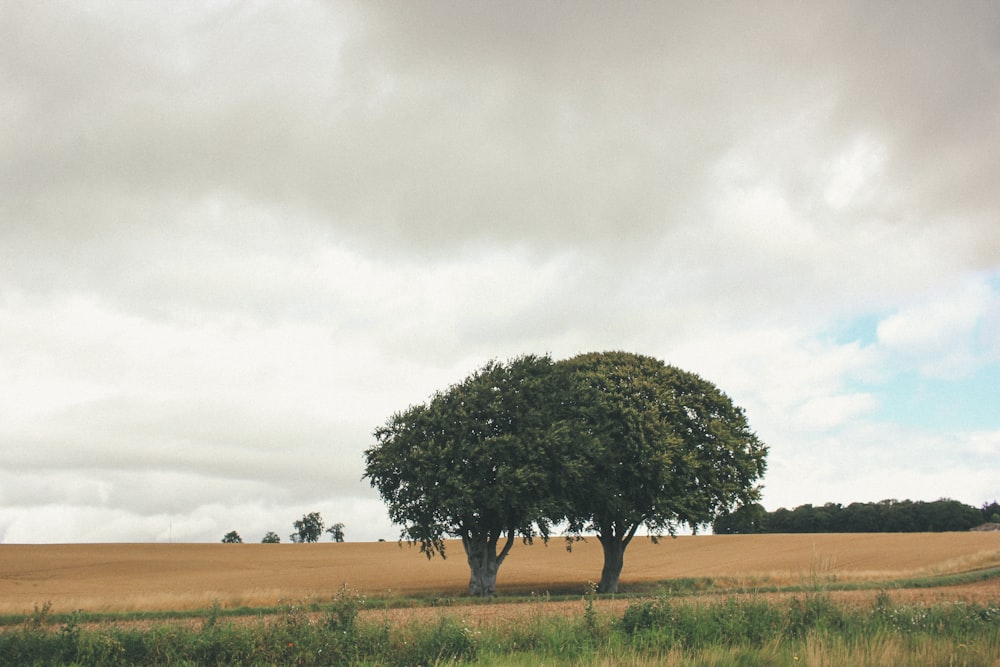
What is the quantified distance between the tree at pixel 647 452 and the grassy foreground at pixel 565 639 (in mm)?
24298

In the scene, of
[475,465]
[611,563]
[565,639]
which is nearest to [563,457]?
[475,465]

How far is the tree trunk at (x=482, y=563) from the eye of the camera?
39.9 metres

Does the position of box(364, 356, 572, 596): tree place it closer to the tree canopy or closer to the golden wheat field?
the tree canopy

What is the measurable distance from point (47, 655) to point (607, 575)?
35.4 metres

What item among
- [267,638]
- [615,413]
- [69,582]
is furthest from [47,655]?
[69,582]

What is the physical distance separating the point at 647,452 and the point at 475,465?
1008 centimetres

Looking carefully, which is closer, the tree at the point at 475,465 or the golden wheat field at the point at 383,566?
the tree at the point at 475,465

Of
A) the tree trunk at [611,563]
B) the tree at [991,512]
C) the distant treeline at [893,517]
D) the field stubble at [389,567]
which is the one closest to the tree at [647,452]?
the tree trunk at [611,563]

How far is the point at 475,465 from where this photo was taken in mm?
38312

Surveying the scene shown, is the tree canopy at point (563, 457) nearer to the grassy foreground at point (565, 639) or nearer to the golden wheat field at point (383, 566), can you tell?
the golden wheat field at point (383, 566)

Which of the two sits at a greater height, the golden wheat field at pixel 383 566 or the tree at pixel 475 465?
the tree at pixel 475 465

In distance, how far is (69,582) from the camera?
5647 cm

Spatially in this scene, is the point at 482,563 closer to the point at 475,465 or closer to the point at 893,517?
the point at 475,465

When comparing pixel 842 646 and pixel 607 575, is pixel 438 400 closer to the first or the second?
pixel 607 575
